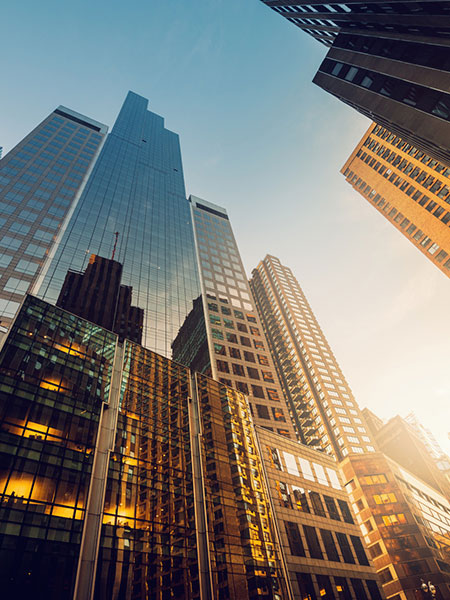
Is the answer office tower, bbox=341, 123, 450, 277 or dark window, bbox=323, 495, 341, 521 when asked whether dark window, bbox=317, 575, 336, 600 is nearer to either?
dark window, bbox=323, 495, 341, 521

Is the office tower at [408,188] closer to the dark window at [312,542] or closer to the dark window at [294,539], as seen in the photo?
the dark window at [312,542]

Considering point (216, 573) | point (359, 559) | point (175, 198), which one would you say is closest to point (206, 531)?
point (216, 573)

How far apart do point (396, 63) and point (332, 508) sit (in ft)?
202

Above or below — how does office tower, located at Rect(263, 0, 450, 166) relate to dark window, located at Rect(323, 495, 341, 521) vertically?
above

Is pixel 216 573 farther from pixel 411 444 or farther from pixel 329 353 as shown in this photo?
pixel 411 444

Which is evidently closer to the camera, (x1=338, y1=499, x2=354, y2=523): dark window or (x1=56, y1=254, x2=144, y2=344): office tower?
(x1=338, y1=499, x2=354, y2=523): dark window

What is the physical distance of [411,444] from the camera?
155250 mm

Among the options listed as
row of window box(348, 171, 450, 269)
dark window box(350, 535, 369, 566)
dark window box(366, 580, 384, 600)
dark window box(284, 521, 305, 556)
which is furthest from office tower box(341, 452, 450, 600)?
row of window box(348, 171, 450, 269)

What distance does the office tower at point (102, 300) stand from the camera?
241 feet

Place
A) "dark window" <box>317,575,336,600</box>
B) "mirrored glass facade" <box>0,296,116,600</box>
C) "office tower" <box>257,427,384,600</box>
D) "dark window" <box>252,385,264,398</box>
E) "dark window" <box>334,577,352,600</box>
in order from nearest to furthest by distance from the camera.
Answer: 1. "mirrored glass facade" <box>0,296,116,600</box>
2. "dark window" <box>317,575,336,600</box>
3. "office tower" <box>257,427,384,600</box>
4. "dark window" <box>334,577,352,600</box>
5. "dark window" <box>252,385,264,398</box>

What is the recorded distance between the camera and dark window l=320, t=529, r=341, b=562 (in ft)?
158

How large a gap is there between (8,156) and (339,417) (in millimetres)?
126979

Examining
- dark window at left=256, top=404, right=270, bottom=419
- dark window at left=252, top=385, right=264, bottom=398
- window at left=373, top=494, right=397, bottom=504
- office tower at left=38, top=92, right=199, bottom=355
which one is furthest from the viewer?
window at left=373, top=494, right=397, bottom=504

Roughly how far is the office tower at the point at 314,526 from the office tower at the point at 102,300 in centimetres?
3656
